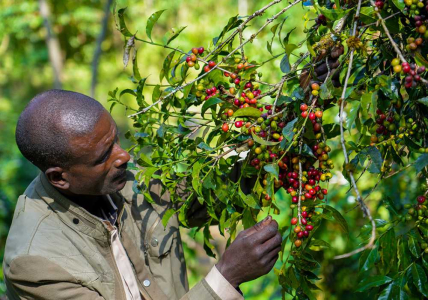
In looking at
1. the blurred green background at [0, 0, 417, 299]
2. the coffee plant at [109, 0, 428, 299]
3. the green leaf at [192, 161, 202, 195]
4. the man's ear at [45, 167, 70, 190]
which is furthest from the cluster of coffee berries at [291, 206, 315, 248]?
the blurred green background at [0, 0, 417, 299]

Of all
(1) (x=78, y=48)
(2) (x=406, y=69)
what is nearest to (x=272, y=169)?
(2) (x=406, y=69)

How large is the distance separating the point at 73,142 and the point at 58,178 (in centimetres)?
20

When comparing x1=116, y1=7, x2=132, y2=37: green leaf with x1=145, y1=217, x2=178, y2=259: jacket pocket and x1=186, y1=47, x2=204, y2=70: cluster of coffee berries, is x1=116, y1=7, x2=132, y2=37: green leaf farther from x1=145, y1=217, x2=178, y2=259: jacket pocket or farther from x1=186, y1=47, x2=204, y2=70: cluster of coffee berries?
x1=145, y1=217, x2=178, y2=259: jacket pocket

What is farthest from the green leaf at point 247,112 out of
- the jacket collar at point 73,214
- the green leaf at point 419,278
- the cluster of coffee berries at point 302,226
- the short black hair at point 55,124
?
the jacket collar at point 73,214

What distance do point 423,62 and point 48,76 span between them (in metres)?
12.6

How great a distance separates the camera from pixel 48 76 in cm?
1280

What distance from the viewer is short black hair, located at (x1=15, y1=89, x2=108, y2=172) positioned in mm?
1742

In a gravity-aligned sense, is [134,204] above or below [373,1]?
below

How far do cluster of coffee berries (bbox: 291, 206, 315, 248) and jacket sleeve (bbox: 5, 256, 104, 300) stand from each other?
2.54 feet

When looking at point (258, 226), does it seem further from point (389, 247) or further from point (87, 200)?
point (87, 200)

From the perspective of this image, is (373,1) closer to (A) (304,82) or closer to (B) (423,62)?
(B) (423,62)

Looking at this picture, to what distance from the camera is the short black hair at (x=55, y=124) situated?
174 centimetres

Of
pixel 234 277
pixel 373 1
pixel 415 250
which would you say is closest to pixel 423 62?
pixel 373 1

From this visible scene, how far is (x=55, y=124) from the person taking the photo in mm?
1742
